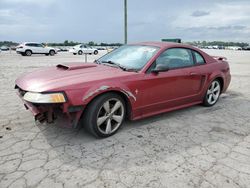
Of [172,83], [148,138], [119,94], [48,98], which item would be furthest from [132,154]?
[172,83]

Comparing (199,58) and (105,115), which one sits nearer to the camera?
(105,115)

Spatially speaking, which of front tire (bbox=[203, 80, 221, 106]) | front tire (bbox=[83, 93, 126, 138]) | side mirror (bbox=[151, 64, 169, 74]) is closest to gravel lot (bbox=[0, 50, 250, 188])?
front tire (bbox=[83, 93, 126, 138])

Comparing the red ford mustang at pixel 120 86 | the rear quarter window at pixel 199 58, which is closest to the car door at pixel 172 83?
the red ford mustang at pixel 120 86

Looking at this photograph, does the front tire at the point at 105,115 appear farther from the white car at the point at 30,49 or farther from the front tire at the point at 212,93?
Answer: the white car at the point at 30,49

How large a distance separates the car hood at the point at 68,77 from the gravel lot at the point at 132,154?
81cm

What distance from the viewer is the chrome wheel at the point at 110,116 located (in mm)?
3346

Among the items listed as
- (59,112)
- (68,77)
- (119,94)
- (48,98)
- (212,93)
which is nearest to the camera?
(48,98)

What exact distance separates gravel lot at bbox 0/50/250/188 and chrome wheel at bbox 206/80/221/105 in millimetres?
804

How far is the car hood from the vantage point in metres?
3.03

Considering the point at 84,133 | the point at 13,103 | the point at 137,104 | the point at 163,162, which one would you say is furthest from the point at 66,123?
the point at 13,103

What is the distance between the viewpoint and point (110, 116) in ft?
11.3

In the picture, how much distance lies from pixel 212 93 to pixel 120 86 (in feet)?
9.14

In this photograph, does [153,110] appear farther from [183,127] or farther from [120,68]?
[120,68]

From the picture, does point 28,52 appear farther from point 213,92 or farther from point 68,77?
point 68,77
